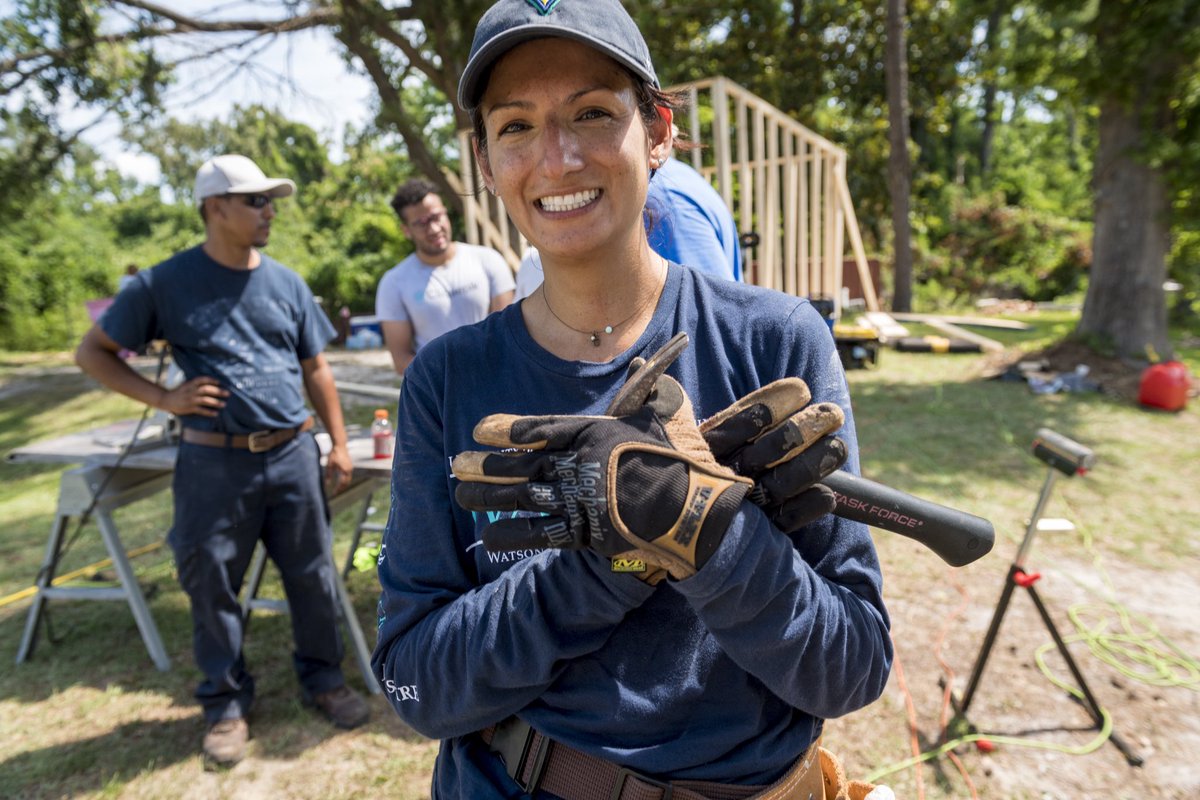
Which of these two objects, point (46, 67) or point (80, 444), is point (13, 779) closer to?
point (80, 444)

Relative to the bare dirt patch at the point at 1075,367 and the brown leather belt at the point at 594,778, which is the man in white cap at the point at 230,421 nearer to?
the brown leather belt at the point at 594,778

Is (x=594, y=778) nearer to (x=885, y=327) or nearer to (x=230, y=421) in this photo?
(x=230, y=421)

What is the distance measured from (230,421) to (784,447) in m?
2.96

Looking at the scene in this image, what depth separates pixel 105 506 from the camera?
→ 12.7 feet

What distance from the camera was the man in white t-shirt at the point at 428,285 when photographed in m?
4.53

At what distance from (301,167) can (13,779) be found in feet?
92.4

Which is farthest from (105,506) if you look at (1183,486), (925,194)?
(925,194)

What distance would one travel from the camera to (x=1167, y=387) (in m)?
7.57

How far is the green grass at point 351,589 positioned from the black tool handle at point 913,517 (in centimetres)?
233

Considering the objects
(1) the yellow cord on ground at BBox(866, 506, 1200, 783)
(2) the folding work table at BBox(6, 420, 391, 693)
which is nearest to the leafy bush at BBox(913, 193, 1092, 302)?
(1) the yellow cord on ground at BBox(866, 506, 1200, 783)

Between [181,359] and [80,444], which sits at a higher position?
[181,359]

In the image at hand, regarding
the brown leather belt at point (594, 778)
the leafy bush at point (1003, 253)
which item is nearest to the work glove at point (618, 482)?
the brown leather belt at point (594, 778)

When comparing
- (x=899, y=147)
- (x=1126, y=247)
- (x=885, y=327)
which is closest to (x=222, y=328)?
(x=1126, y=247)

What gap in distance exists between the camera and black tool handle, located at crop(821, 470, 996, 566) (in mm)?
1055
